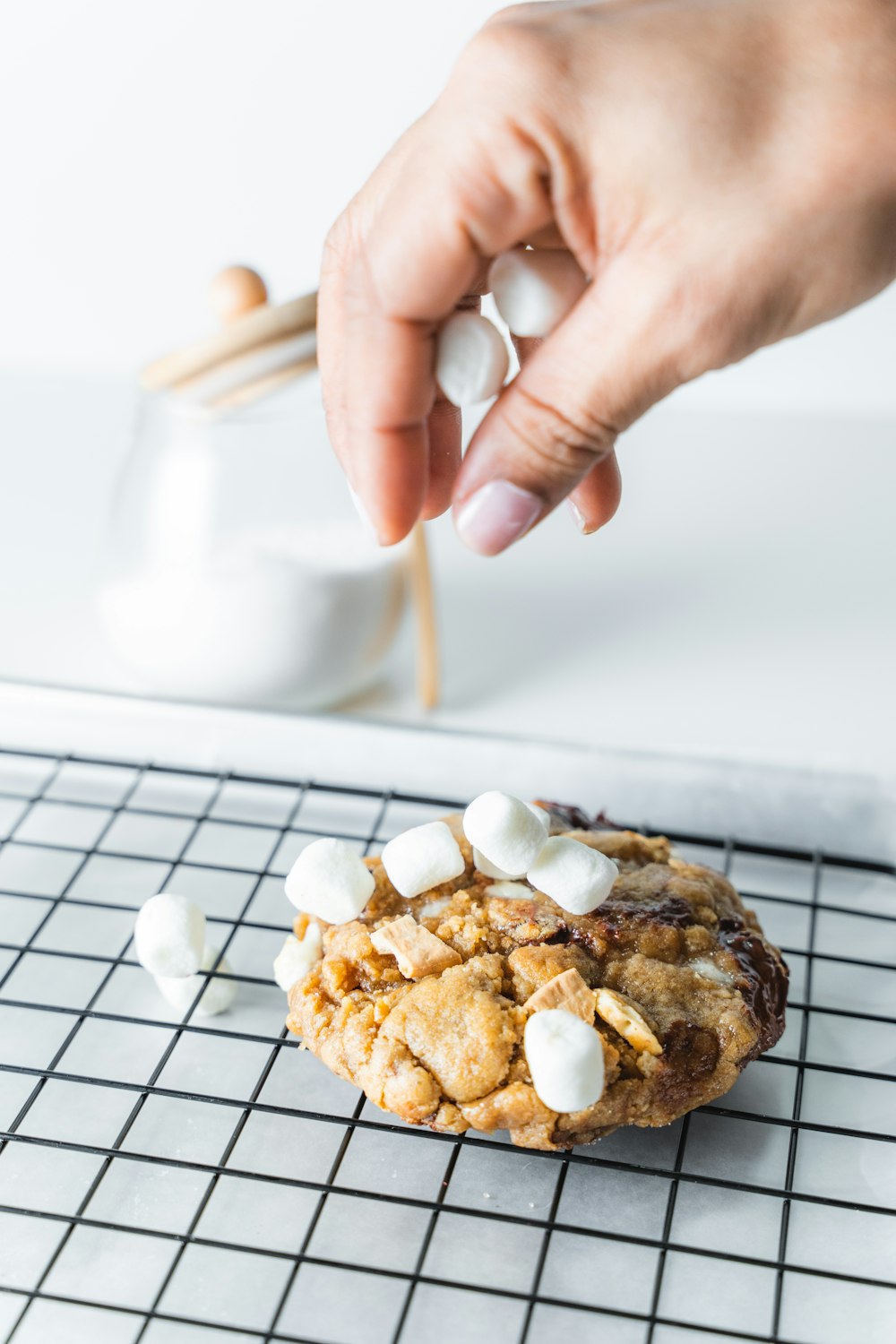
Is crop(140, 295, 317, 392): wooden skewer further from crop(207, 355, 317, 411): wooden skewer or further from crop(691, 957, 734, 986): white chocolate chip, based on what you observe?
crop(691, 957, 734, 986): white chocolate chip

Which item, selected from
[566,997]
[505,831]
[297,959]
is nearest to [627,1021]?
[566,997]

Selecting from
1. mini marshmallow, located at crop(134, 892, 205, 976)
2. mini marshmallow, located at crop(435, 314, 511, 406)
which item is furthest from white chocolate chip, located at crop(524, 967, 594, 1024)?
mini marshmallow, located at crop(435, 314, 511, 406)

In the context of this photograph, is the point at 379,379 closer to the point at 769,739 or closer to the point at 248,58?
the point at 769,739

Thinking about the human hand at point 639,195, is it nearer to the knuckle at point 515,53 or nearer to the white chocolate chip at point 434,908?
the knuckle at point 515,53

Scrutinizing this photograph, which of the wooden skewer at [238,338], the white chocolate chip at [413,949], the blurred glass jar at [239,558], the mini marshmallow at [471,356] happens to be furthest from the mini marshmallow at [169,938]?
the blurred glass jar at [239,558]

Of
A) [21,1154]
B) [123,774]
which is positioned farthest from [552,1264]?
[123,774]
